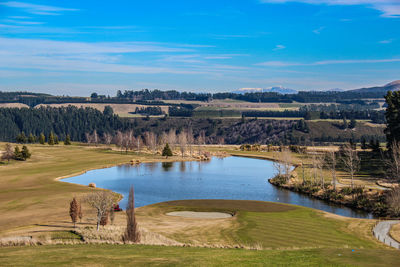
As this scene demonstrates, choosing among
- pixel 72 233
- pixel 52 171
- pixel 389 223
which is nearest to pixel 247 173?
pixel 52 171

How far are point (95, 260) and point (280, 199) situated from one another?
48186 mm

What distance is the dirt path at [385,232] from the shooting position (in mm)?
39906

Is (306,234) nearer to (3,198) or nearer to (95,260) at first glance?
(95,260)

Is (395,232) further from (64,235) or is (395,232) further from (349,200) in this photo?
(64,235)

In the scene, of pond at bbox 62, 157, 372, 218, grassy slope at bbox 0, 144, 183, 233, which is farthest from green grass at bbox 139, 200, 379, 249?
grassy slope at bbox 0, 144, 183, 233

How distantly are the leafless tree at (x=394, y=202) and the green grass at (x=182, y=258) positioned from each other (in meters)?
31.0

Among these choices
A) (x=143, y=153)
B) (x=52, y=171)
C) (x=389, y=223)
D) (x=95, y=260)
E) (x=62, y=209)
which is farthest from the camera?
(x=143, y=153)

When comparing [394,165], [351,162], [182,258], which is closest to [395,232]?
[351,162]

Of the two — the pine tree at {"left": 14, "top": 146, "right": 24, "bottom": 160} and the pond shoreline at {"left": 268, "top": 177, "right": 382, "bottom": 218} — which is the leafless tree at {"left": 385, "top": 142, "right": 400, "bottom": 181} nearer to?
the pond shoreline at {"left": 268, "top": 177, "right": 382, "bottom": 218}

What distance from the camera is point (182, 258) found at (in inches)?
959

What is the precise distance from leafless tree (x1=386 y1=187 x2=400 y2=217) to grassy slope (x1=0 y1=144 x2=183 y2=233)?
4154 centimetres

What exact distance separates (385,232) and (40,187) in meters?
57.0

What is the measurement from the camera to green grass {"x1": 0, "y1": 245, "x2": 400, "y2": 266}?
2227cm

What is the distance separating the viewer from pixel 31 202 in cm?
6031
